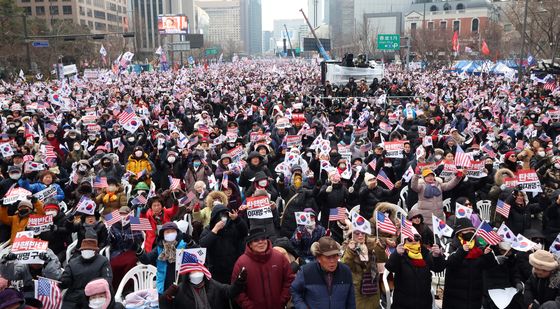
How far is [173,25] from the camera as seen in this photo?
84438 mm

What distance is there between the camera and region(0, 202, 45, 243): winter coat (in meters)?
6.73

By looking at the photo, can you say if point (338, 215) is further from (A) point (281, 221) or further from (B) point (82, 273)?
(B) point (82, 273)

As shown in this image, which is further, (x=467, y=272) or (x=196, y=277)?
(x=467, y=272)

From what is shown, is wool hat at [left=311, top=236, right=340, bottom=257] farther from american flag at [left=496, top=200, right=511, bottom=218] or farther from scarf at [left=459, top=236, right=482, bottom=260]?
american flag at [left=496, top=200, right=511, bottom=218]

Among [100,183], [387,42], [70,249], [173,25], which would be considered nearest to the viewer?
[70,249]

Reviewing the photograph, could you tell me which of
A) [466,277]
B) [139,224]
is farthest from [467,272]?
[139,224]

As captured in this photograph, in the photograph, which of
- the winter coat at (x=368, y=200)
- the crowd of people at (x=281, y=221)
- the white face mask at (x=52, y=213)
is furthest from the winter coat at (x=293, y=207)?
the white face mask at (x=52, y=213)

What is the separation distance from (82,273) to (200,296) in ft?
4.57

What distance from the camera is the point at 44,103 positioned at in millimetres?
16938

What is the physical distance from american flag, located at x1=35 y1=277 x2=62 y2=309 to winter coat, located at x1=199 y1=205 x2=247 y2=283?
1591 mm

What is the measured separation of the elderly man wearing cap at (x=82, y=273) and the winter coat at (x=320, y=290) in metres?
2.00

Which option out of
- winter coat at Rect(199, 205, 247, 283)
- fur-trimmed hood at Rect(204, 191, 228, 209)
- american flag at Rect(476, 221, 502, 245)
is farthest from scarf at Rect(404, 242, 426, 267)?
fur-trimmed hood at Rect(204, 191, 228, 209)

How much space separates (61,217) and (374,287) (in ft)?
13.9

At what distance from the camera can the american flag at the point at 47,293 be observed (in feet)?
14.6
